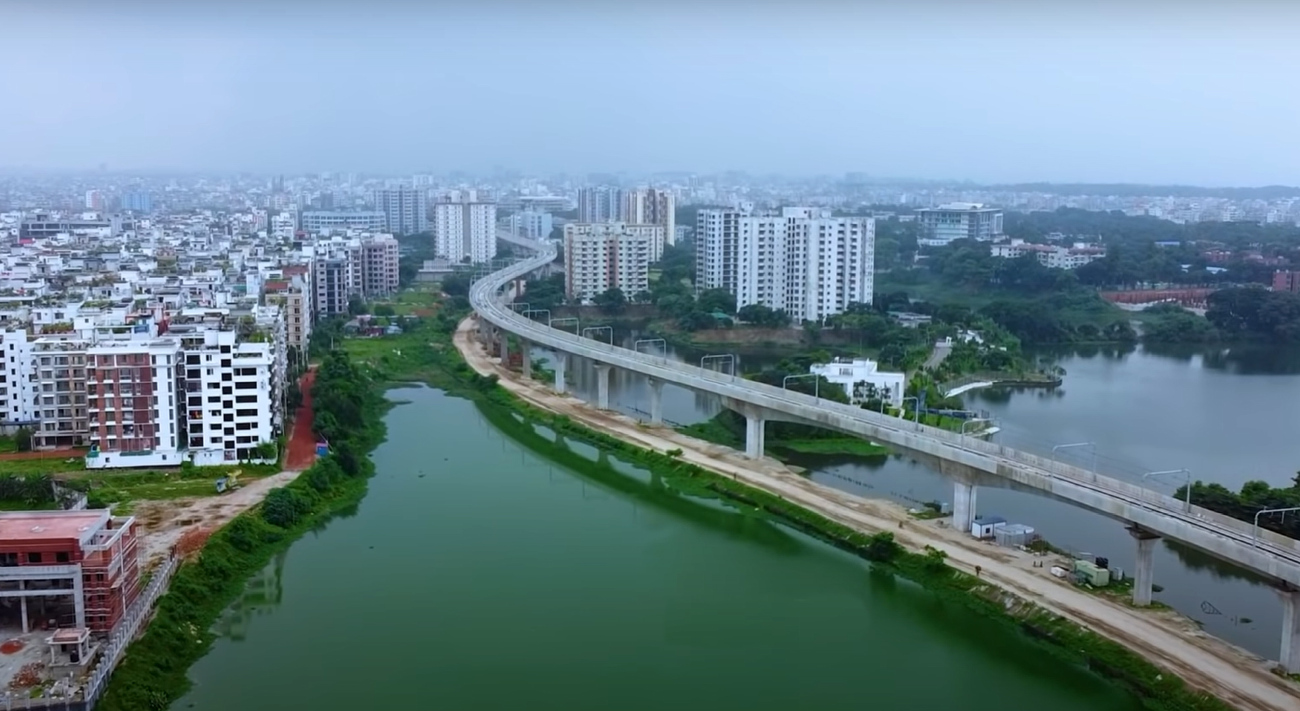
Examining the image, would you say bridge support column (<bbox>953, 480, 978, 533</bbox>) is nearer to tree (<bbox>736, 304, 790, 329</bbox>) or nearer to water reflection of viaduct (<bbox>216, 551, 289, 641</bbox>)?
water reflection of viaduct (<bbox>216, 551, 289, 641</bbox>)

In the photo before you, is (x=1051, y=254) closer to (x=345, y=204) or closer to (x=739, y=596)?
(x=739, y=596)

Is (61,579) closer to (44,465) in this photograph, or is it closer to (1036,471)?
(44,465)

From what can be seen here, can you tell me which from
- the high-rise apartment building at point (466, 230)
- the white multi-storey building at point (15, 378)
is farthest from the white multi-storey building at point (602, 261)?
the white multi-storey building at point (15, 378)

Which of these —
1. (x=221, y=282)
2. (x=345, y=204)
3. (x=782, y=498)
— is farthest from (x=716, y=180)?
(x=782, y=498)

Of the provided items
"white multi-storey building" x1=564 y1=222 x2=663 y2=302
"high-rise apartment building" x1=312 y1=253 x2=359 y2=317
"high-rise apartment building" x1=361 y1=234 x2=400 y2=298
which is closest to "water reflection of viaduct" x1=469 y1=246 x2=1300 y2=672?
"high-rise apartment building" x1=312 y1=253 x2=359 y2=317

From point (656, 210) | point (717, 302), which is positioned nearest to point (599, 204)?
point (656, 210)
